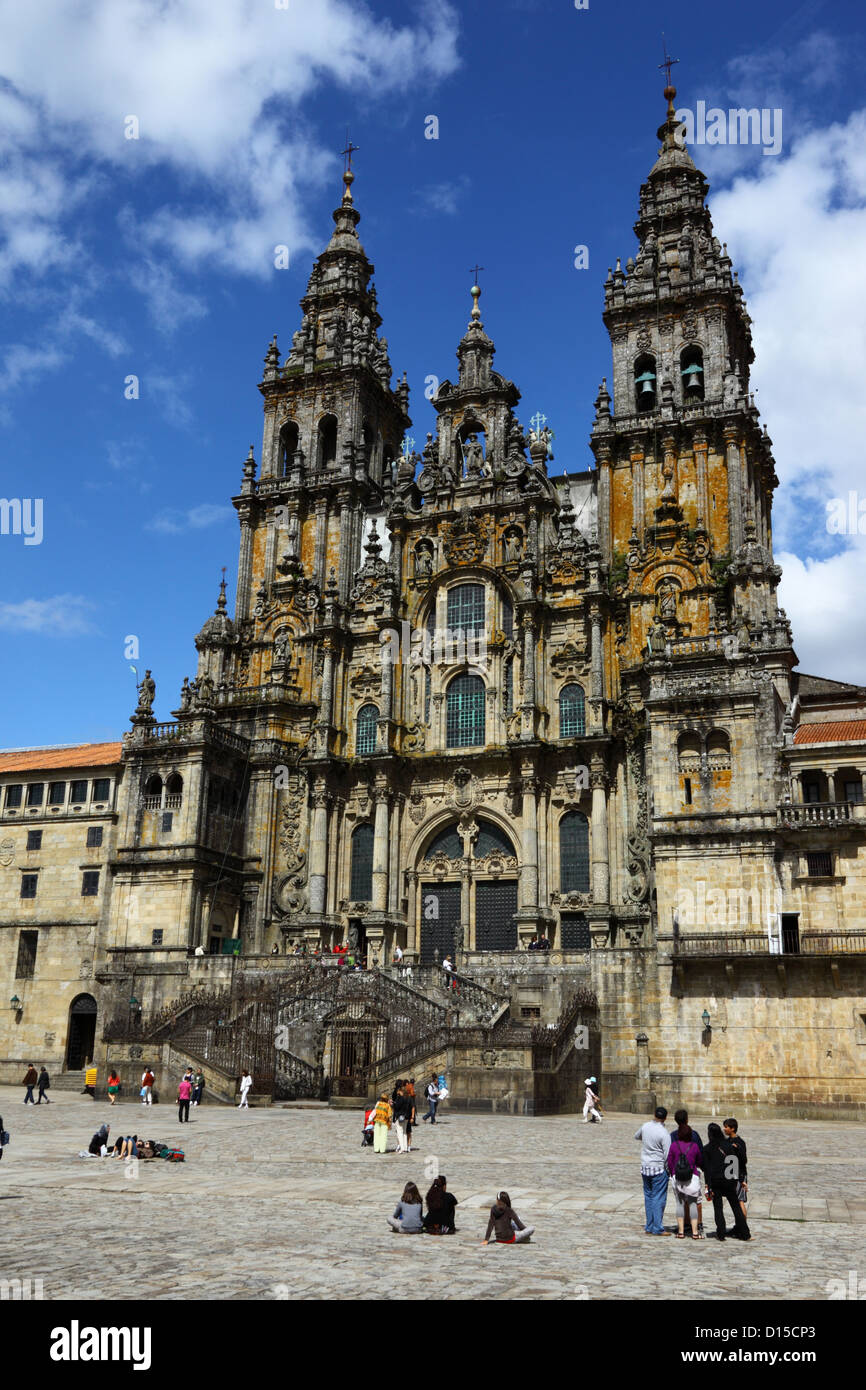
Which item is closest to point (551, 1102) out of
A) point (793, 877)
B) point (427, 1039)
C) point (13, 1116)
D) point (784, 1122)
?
point (427, 1039)

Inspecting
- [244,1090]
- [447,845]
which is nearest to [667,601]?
[447,845]

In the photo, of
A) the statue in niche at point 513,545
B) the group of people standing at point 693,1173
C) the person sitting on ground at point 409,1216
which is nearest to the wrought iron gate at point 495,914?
the statue in niche at point 513,545

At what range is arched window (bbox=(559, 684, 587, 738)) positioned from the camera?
163 feet

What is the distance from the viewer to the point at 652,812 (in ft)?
137

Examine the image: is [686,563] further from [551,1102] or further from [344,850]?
[551,1102]

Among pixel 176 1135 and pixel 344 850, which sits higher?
pixel 344 850

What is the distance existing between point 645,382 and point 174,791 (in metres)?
27.7

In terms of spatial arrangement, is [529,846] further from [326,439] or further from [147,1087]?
[326,439]

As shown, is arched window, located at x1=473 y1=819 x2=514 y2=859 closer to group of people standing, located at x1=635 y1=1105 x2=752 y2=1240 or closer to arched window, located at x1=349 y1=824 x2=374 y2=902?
arched window, located at x1=349 y1=824 x2=374 y2=902

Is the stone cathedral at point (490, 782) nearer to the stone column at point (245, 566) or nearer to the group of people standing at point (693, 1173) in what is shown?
the stone column at point (245, 566)

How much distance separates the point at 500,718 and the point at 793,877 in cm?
1605

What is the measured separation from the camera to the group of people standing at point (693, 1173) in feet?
46.8

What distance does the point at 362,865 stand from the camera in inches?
2095

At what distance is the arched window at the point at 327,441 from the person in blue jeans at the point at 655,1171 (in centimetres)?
5002
